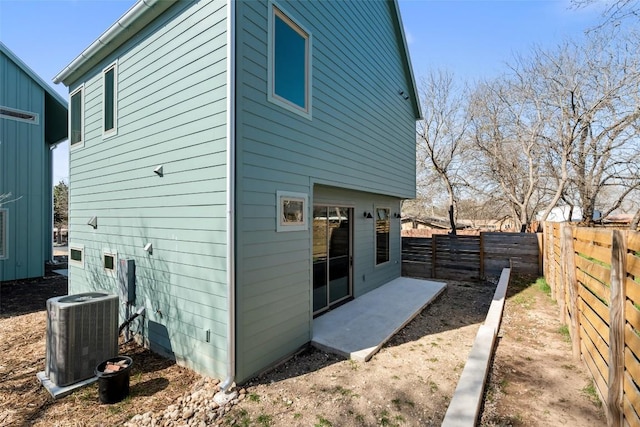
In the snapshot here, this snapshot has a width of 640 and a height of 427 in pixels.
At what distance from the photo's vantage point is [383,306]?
21.2ft

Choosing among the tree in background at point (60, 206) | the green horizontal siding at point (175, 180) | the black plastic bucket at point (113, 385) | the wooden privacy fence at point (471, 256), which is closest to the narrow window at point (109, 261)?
the green horizontal siding at point (175, 180)

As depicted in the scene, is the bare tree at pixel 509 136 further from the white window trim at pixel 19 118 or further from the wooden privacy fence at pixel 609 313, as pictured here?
the white window trim at pixel 19 118

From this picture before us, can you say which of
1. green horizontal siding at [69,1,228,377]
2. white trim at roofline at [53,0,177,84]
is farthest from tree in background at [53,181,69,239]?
green horizontal siding at [69,1,228,377]

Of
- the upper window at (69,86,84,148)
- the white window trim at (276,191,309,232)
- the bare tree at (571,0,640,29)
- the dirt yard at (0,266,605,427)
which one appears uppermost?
the bare tree at (571,0,640,29)

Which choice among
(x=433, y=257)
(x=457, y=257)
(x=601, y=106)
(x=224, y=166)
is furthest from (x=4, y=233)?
(x=601, y=106)

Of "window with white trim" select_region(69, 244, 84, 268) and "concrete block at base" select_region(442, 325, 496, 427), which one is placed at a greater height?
"window with white trim" select_region(69, 244, 84, 268)

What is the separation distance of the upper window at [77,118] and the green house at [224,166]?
0.04 m

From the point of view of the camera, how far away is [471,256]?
989cm

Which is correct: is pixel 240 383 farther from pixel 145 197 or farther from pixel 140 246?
pixel 145 197

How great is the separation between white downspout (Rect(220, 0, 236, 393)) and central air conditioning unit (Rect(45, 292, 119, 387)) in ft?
5.73

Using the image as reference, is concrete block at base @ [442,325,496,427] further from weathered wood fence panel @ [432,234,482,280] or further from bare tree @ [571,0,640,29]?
weathered wood fence panel @ [432,234,482,280]

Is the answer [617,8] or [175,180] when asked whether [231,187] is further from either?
[617,8]

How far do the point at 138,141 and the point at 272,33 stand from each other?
8.85ft

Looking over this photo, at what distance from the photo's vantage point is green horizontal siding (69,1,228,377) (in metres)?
3.70
